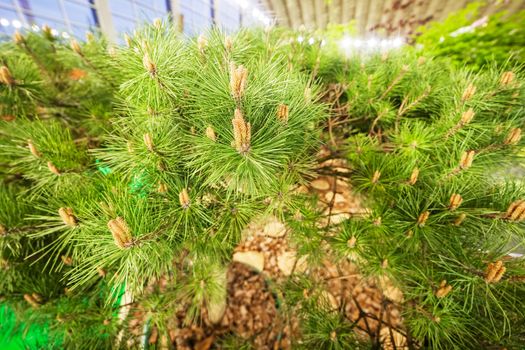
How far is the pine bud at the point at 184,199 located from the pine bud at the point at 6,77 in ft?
1.93

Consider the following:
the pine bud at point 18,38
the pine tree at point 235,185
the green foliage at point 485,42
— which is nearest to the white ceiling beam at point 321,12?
the green foliage at point 485,42

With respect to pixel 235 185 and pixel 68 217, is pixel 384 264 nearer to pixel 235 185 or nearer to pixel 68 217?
pixel 235 185

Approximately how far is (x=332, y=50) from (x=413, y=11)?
2.31m

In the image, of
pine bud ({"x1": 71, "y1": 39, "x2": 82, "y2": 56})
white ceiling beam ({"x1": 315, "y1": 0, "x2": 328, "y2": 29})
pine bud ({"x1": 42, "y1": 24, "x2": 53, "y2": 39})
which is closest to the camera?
pine bud ({"x1": 71, "y1": 39, "x2": 82, "y2": 56})

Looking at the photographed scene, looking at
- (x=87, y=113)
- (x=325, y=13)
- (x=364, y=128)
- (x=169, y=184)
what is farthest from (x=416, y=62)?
(x=325, y=13)

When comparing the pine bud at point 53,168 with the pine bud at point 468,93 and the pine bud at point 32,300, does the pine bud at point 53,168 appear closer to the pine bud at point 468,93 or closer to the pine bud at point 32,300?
the pine bud at point 32,300

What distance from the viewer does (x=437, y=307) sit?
0.50 m

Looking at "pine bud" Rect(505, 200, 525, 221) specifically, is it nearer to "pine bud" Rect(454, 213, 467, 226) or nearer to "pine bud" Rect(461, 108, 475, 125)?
"pine bud" Rect(454, 213, 467, 226)

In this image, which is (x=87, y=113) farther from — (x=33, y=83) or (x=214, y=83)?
(x=214, y=83)

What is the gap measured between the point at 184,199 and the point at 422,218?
1.54 feet

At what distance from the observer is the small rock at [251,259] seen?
130cm

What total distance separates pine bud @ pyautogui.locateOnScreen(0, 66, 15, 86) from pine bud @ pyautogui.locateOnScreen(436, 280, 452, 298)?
110 cm

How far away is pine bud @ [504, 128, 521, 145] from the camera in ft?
1.69

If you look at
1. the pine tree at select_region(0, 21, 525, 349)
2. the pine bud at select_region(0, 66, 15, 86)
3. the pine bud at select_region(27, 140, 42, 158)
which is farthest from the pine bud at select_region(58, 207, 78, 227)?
the pine bud at select_region(0, 66, 15, 86)
